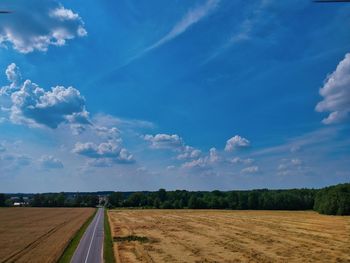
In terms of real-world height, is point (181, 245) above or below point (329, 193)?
below

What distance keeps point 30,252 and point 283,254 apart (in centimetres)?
2697

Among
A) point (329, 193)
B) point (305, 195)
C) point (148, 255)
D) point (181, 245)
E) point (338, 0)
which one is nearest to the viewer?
point (338, 0)

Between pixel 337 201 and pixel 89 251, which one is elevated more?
pixel 337 201

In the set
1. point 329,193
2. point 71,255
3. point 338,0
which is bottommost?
point 71,255

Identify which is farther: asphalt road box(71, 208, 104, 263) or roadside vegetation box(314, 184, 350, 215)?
roadside vegetation box(314, 184, 350, 215)

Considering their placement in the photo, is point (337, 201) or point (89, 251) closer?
point (89, 251)

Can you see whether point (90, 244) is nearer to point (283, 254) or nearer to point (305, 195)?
point (283, 254)

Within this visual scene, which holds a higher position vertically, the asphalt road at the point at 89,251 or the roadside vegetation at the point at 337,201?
the roadside vegetation at the point at 337,201

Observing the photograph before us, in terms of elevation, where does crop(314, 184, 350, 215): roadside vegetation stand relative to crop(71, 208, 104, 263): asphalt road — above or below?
above

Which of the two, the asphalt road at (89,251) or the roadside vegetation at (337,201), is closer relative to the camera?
the asphalt road at (89,251)

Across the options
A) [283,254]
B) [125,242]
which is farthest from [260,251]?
[125,242]

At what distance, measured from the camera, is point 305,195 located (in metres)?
193

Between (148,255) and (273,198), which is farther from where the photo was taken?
(273,198)

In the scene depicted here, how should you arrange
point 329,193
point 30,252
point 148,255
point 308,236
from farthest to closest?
1. point 329,193
2. point 308,236
3. point 30,252
4. point 148,255
